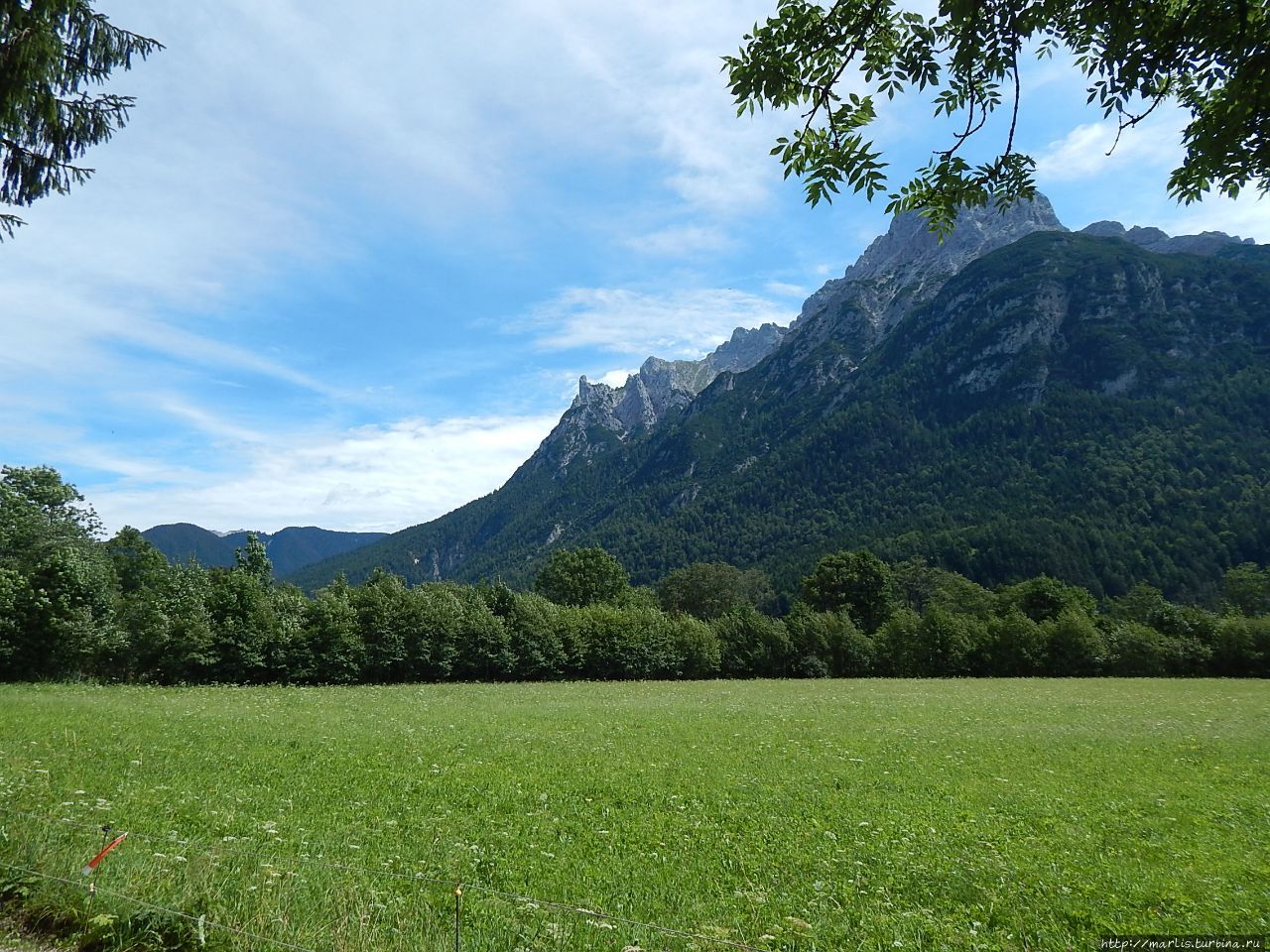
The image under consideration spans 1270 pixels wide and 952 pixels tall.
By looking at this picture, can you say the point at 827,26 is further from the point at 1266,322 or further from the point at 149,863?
the point at 1266,322

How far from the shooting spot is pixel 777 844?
8641 millimetres

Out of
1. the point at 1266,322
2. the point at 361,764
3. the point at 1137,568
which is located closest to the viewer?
the point at 361,764

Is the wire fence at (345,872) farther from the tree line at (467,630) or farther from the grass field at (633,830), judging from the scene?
the tree line at (467,630)

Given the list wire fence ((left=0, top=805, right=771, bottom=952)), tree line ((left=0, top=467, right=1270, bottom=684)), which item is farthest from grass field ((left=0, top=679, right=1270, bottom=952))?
tree line ((left=0, top=467, right=1270, bottom=684))

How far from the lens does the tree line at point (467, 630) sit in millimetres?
34562

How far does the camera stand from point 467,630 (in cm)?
4903

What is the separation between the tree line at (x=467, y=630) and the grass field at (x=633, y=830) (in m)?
16.2

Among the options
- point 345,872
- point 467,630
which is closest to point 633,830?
point 345,872

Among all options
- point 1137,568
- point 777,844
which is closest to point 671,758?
point 777,844

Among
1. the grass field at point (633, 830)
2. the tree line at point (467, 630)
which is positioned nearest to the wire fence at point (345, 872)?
the grass field at point (633, 830)

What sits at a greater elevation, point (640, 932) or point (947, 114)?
point (947, 114)

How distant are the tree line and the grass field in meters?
16.2

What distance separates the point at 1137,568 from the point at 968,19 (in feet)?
509

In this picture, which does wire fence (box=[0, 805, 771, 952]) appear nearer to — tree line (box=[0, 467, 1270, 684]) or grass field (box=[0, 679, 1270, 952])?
grass field (box=[0, 679, 1270, 952])
